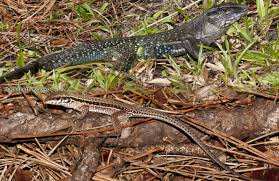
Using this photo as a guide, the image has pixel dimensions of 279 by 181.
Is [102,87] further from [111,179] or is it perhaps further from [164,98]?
[111,179]

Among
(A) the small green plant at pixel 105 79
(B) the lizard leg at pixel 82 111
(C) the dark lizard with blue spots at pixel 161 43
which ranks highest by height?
(B) the lizard leg at pixel 82 111

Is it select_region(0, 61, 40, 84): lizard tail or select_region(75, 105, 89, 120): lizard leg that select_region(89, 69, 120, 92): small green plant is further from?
select_region(0, 61, 40, 84): lizard tail

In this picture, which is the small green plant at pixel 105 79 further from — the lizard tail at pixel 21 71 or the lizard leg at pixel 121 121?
the lizard tail at pixel 21 71

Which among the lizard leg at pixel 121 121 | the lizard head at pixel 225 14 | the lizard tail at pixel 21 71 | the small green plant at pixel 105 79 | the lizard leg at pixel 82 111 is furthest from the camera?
the lizard head at pixel 225 14

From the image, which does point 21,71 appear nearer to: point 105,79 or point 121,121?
point 105,79

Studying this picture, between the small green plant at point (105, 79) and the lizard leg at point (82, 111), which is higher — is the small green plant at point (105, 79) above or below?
below

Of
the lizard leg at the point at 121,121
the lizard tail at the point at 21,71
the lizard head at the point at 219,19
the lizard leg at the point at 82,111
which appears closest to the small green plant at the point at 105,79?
the lizard leg at the point at 82,111
